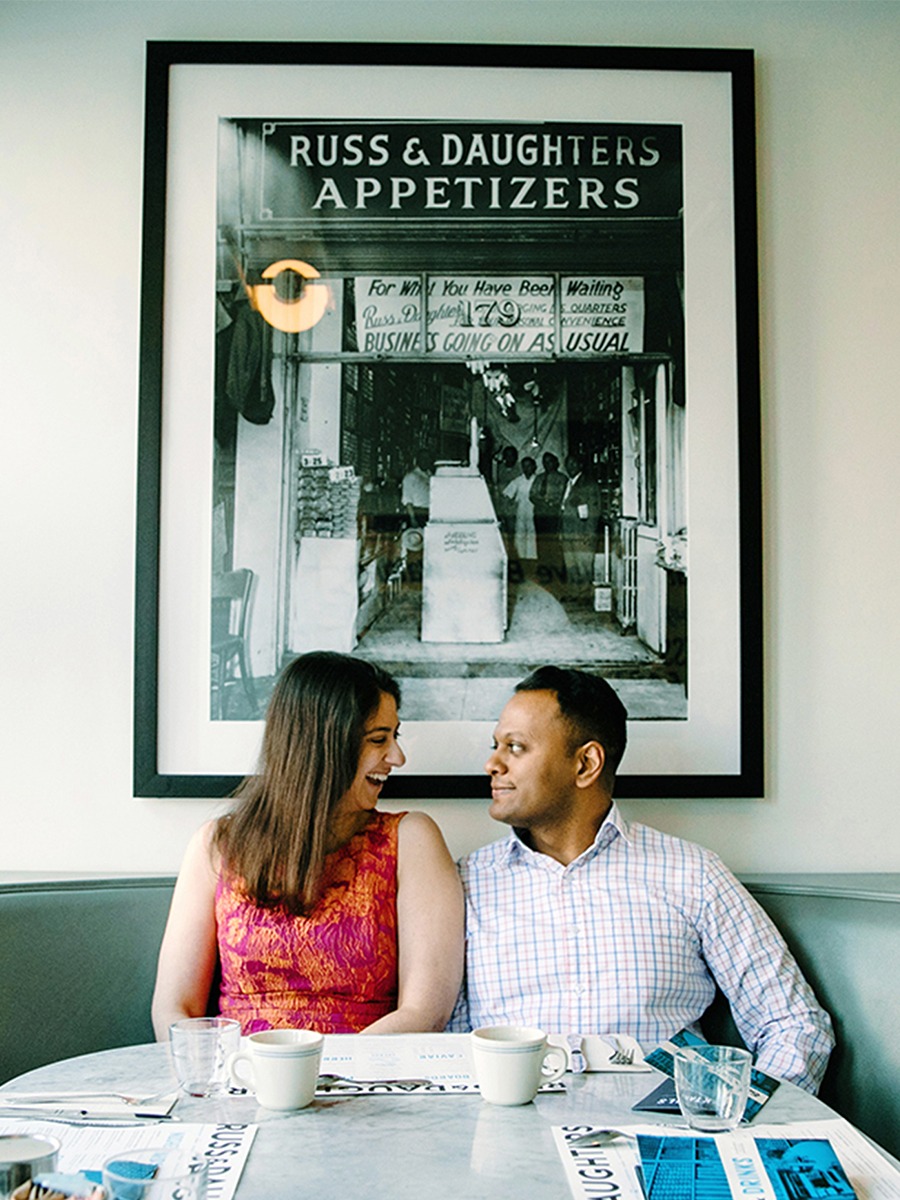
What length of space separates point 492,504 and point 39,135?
123 centimetres

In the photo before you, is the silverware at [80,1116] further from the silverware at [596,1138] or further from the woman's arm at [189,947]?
the woman's arm at [189,947]

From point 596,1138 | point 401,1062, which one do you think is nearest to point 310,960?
point 401,1062

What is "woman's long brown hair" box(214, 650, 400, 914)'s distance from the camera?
2002 mm

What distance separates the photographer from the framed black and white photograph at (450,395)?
239 cm

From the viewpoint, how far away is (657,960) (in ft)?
6.69

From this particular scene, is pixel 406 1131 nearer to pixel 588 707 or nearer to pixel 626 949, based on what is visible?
pixel 626 949

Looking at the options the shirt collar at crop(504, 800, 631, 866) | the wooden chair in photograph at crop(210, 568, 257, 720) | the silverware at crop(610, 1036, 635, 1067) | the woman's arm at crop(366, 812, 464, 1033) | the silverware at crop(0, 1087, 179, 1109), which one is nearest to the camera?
the silverware at crop(0, 1087, 179, 1109)

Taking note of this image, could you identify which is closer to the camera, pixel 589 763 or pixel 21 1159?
pixel 21 1159

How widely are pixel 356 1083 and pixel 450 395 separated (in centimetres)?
140

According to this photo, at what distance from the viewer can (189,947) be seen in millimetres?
2031

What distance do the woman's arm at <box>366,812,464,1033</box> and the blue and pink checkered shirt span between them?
0.09m

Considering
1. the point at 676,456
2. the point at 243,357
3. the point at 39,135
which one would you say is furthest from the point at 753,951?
the point at 39,135

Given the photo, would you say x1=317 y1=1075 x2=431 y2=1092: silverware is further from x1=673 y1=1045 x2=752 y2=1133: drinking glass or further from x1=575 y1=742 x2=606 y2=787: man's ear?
x1=575 y1=742 x2=606 y2=787: man's ear

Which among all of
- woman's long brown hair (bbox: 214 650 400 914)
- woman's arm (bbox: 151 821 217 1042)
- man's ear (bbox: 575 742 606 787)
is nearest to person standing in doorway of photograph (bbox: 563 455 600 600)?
man's ear (bbox: 575 742 606 787)
